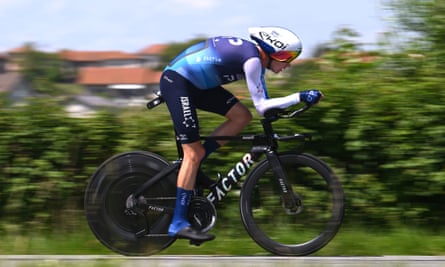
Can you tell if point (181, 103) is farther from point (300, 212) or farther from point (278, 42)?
point (300, 212)

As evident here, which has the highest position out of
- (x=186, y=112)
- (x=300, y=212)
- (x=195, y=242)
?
(x=186, y=112)

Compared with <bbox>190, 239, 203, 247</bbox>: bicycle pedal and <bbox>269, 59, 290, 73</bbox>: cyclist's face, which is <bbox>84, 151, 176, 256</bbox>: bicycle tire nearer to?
<bbox>190, 239, 203, 247</bbox>: bicycle pedal

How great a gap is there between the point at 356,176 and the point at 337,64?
44.5 inches

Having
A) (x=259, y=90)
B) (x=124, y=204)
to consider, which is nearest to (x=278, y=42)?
(x=259, y=90)

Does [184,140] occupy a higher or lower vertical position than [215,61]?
lower

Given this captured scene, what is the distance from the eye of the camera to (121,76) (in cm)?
914

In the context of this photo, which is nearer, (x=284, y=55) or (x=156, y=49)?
(x=284, y=55)

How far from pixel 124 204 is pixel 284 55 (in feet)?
5.51

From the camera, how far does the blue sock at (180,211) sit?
685cm

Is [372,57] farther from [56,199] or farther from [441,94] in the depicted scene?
[56,199]

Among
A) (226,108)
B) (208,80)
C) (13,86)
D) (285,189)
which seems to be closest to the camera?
(208,80)

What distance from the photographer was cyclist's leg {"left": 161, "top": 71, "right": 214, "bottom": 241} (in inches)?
266

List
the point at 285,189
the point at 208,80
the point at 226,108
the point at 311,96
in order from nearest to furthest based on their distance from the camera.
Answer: the point at 311,96 → the point at 208,80 → the point at 285,189 → the point at 226,108

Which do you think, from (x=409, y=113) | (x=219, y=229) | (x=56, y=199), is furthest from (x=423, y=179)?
(x=56, y=199)
